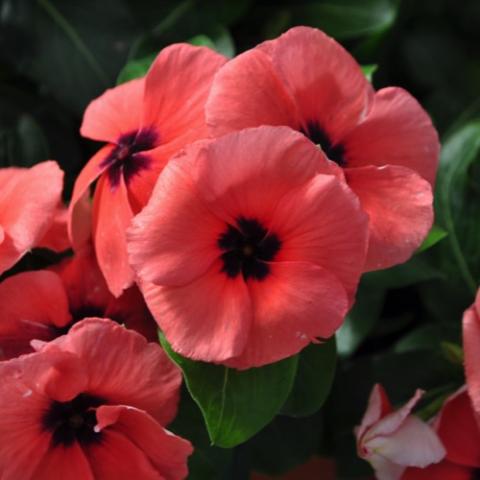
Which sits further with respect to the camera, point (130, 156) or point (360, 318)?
point (360, 318)

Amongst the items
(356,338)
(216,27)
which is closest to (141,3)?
(216,27)

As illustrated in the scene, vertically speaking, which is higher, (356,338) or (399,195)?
(399,195)

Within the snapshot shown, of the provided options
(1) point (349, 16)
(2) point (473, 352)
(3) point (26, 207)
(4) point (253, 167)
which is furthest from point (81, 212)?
(1) point (349, 16)

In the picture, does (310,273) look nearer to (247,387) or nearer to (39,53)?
(247,387)

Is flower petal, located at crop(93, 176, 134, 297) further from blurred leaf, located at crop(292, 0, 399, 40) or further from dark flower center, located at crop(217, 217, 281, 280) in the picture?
blurred leaf, located at crop(292, 0, 399, 40)

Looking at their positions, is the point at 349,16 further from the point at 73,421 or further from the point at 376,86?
the point at 73,421

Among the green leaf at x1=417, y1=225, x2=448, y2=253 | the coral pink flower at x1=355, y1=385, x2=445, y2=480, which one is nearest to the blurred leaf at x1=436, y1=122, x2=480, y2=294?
the green leaf at x1=417, y1=225, x2=448, y2=253
